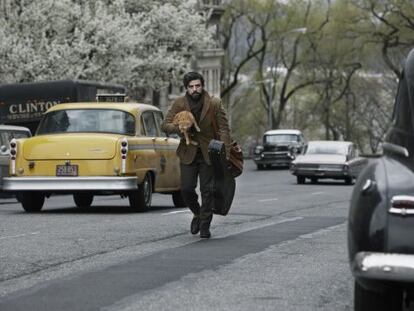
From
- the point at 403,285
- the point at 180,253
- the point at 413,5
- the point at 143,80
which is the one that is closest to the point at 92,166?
the point at 180,253

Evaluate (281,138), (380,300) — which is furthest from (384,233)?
(281,138)

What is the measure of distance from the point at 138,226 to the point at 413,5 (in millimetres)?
46575

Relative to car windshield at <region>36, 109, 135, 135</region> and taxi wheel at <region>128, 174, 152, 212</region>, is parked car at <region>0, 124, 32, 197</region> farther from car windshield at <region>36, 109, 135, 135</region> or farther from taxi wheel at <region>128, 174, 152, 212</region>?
taxi wheel at <region>128, 174, 152, 212</region>

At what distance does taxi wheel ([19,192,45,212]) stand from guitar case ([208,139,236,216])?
5.70 meters

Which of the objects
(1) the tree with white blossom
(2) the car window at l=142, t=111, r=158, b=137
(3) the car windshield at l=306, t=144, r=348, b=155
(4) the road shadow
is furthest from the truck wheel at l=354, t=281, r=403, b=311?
(1) the tree with white blossom

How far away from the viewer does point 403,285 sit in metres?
5.80

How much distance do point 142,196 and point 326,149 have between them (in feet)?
68.2

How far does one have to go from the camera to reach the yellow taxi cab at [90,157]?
1652 centimetres

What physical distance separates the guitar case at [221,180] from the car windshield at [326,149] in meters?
24.7

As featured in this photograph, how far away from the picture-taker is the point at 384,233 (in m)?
5.80

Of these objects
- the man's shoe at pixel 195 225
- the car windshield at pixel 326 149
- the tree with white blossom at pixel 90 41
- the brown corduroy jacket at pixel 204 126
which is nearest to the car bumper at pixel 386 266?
the brown corduroy jacket at pixel 204 126

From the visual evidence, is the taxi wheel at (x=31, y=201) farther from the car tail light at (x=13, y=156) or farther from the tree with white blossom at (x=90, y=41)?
the tree with white blossom at (x=90, y=41)

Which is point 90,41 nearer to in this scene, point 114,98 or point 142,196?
point 114,98

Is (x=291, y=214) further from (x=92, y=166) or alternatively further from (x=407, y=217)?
(x=407, y=217)
